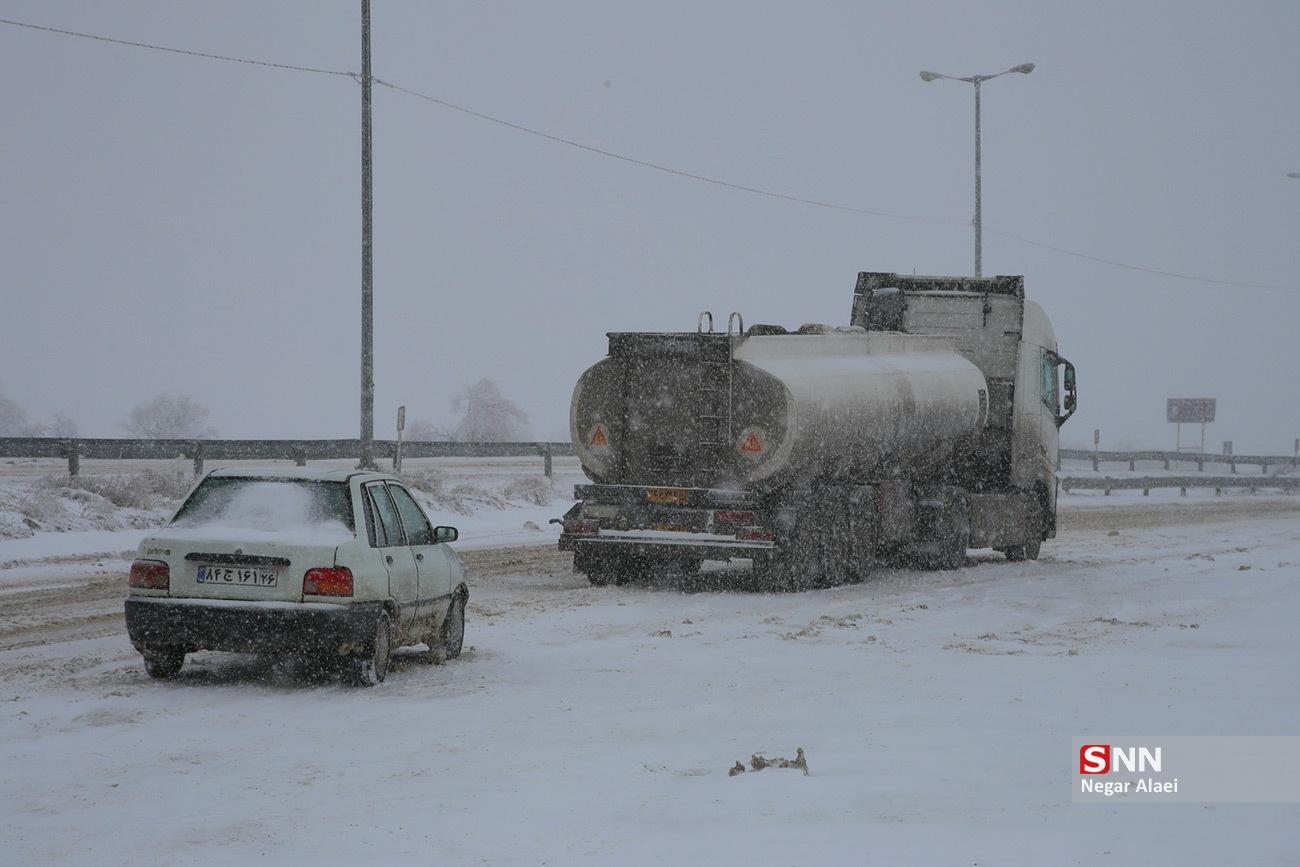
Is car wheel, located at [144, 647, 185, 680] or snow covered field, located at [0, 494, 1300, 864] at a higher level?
car wheel, located at [144, 647, 185, 680]

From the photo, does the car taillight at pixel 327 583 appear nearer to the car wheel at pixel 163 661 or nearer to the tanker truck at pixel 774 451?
the car wheel at pixel 163 661

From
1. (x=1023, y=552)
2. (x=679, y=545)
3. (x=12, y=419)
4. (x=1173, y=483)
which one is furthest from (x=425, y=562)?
(x=12, y=419)

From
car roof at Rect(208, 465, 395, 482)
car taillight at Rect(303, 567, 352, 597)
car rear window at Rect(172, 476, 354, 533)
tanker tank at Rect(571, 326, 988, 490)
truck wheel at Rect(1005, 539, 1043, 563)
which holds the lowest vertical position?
truck wheel at Rect(1005, 539, 1043, 563)

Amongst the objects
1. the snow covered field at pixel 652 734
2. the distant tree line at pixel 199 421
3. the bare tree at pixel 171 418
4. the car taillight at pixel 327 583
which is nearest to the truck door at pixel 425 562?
the snow covered field at pixel 652 734

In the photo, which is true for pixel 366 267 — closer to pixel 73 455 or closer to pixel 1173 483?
pixel 73 455

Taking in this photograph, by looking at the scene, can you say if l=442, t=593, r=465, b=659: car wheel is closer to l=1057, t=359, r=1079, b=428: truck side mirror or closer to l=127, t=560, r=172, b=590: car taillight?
l=127, t=560, r=172, b=590: car taillight

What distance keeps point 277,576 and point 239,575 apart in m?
0.26

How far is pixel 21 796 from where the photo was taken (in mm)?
8031

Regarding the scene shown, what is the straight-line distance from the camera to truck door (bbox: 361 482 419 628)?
1195 centimetres

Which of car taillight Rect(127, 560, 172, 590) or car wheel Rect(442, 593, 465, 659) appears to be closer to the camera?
car taillight Rect(127, 560, 172, 590)

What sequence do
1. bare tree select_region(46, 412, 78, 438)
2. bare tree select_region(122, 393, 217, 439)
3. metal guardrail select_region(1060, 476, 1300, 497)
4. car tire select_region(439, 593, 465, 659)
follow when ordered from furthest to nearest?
bare tree select_region(122, 393, 217, 439), bare tree select_region(46, 412, 78, 438), metal guardrail select_region(1060, 476, 1300, 497), car tire select_region(439, 593, 465, 659)

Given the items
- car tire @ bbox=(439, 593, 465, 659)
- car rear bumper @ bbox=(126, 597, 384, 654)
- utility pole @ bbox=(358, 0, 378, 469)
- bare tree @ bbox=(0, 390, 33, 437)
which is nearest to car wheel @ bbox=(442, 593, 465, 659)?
car tire @ bbox=(439, 593, 465, 659)

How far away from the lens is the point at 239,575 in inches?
441

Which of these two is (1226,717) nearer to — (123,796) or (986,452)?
(123,796)
